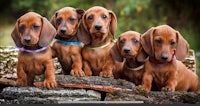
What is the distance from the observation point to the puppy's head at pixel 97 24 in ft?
10.8

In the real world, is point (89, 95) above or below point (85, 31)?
below

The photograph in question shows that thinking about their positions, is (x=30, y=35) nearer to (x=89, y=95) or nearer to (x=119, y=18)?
(x=89, y=95)

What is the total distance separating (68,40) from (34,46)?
23 centimetres

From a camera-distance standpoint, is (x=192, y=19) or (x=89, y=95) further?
(x=192, y=19)

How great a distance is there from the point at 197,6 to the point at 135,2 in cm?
106

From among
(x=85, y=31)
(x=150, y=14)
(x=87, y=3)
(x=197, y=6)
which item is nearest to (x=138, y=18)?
(x=150, y=14)

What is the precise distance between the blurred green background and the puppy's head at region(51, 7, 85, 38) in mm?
1629

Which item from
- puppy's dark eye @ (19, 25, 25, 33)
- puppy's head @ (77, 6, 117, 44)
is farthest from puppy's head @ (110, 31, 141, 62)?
puppy's dark eye @ (19, 25, 25, 33)

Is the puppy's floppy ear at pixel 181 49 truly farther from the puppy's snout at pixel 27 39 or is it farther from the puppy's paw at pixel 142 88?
the puppy's snout at pixel 27 39

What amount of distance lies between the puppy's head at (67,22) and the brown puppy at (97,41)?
0.15ft

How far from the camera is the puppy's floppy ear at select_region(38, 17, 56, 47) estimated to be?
3.19 m

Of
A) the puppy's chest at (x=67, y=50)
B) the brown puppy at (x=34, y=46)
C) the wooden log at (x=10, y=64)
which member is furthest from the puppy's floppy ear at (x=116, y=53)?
the wooden log at (x=10, y=64)

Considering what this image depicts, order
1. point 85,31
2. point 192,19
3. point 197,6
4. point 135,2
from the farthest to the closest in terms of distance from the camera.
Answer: point 135,2, point 192,19, point 197,6, point 85,31

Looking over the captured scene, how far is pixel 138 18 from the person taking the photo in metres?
6.05
